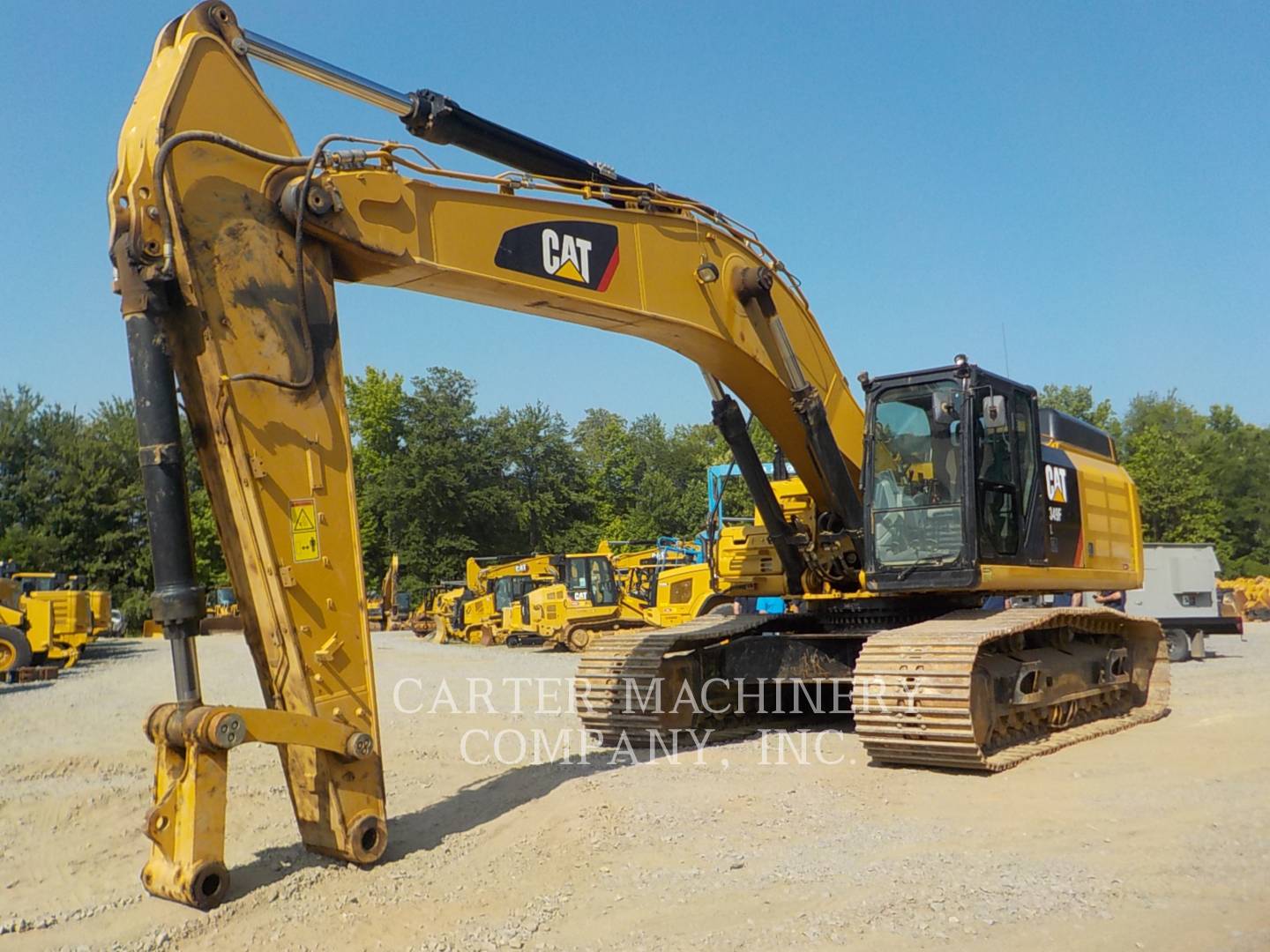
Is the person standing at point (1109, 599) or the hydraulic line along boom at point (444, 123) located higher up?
the hydraulic line along boom at point (444, 123)

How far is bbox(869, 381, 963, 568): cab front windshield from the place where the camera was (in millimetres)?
8469

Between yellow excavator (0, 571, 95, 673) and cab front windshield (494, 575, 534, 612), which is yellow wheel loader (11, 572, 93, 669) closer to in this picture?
yellow excavator (0, 571, 95, 673)

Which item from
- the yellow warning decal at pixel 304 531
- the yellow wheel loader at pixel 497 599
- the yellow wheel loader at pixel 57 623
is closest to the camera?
the yellow warning decal at pixel 304 531

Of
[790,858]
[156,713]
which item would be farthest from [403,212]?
[790,858]

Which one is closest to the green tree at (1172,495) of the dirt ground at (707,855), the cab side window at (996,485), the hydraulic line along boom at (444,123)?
the dirt ground at (707,855)

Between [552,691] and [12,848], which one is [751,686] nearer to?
[552,691]

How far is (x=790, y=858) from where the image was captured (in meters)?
5.50

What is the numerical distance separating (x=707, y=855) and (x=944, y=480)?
4.06m

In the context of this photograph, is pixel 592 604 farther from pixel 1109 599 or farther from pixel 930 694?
pixel 930 694

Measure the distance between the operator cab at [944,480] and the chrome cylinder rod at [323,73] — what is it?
4398 mm

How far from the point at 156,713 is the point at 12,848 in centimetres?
222

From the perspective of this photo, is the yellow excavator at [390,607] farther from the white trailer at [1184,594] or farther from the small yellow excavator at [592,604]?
the white trailer at [1184,594]

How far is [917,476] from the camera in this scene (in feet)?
28.6

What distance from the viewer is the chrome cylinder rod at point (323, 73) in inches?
228
